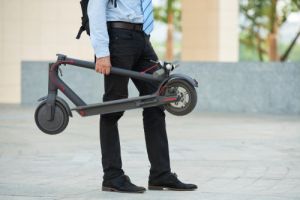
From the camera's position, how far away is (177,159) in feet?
29.4

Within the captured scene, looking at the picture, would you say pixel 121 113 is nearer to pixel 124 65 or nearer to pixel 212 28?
pixel 124 65

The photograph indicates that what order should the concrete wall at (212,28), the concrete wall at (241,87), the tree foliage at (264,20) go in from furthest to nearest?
the tree foliage at (264,20) → the concrete wall at (212,28) → the concrete wall at (241,87)

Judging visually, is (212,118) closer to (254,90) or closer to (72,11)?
(254,90)

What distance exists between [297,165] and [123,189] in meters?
2.24

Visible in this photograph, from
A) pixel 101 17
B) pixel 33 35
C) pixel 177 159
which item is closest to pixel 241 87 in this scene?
pixel 33 35

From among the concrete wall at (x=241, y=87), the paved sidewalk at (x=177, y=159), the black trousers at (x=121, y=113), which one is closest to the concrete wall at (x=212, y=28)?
the concrete wall at (x=241, y=87)

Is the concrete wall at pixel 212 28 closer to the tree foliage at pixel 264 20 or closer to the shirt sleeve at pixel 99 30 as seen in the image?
the tree foliage at pixel 264 20

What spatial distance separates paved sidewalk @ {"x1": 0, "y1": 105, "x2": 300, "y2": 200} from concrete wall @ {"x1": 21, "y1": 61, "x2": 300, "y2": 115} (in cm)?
106

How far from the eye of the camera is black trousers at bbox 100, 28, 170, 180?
6.80 m

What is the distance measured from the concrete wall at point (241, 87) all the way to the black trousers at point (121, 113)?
7.86 metres

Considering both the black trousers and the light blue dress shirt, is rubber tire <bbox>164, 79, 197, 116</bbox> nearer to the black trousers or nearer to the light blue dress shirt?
the black trousers

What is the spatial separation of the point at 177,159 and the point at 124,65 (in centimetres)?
234

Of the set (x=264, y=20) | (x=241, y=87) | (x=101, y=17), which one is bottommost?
(x=241, y=87)

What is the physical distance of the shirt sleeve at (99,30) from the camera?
21.7ft
